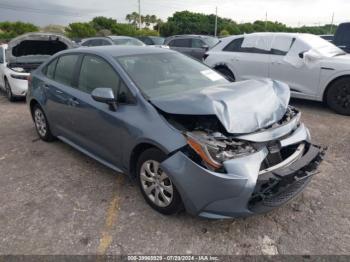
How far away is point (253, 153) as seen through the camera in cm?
269

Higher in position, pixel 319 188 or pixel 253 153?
pixel 253 153

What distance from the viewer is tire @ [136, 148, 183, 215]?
2895 mm

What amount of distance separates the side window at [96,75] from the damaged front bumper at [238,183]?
1.31 m

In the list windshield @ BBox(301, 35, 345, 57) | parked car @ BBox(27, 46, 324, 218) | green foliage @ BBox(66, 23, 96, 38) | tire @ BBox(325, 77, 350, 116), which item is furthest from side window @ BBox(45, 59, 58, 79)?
green foliage @ BBox(66, 23, 96, 38)

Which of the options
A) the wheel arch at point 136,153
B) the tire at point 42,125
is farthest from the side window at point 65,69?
the wheel arch at point 136,153

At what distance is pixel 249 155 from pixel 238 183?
284mm

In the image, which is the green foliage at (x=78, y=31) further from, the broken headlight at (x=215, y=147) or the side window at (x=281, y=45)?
the broken headlight at (x=215, y=147)

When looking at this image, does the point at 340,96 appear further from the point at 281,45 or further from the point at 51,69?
the point at 51,69

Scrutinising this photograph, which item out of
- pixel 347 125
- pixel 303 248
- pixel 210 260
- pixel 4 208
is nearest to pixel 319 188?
pixel 303 248

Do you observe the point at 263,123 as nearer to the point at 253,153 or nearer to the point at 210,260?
the point at 253,153

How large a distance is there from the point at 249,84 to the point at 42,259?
2.60m

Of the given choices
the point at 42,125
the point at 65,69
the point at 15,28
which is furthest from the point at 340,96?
the point at 15,28

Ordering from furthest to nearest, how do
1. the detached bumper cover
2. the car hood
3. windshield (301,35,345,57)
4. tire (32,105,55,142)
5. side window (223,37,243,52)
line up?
1. the car hood
2. side window (223,37,243,52)
3. windshield (301,35,345,57)
4. tire (32,105,55,142)
5. the detached bumper cover

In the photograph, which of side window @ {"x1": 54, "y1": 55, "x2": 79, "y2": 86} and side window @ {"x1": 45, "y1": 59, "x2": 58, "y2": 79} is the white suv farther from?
side window @ {"x1": 54, "y1": 55, "x2": 79, "y2": 86}
